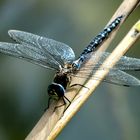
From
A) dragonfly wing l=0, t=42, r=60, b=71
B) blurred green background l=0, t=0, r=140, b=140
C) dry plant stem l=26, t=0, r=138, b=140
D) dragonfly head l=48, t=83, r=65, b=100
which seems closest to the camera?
dry plant stem l=26, t=0, r=138, b=140

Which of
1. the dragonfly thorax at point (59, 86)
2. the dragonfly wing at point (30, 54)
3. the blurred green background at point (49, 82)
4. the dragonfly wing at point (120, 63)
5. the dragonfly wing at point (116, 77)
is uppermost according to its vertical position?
the dragonfly wing at point (120, 63)

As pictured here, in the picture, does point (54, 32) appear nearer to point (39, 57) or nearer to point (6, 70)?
point (6, 70)

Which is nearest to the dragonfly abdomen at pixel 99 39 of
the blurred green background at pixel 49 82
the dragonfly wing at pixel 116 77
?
the dragonfly wing at pixel 116 77

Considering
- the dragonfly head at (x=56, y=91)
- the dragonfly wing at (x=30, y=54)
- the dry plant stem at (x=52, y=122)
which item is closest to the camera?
the dry plant stem at (x=52, y=122)

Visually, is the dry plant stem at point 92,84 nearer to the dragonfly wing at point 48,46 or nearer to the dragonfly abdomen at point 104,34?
the dragonfly abdomen at point 104,34

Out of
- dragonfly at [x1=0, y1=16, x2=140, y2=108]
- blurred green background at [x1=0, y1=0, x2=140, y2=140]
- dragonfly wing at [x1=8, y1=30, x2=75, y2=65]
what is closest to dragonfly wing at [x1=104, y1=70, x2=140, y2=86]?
dragonfly at [x1=0, y1=16, x2=140, y2=108]

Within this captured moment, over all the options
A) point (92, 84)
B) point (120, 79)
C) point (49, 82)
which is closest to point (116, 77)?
point (120, 79)

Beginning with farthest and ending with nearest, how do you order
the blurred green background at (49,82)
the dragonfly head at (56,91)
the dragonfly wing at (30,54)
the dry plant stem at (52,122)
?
the blurred green background at (49,82) < the dragonfly wing at (30,54) < the dragonfly head at (56,91) < the dry plant stem at (52,122)

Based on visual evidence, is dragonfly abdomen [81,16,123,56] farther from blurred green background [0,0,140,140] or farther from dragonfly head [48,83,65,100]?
blurred green background [0,0,140,140]
